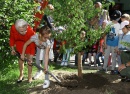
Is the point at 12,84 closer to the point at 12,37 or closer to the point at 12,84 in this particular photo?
the point at 12,84

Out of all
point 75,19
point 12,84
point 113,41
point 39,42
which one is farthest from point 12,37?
point 113,41

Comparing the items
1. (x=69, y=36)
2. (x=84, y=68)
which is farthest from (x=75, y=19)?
(x=84, y=68)

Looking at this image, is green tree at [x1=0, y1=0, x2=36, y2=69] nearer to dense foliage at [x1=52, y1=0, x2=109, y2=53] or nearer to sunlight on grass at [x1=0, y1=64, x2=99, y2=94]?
sunlight on grass at [x1=0, y1=64, x2=99, y2=94]

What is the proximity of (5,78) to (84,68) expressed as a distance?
2.61 m

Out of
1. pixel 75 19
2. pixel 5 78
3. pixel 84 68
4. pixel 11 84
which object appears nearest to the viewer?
pixel 75 19

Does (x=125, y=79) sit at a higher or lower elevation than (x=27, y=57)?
lower

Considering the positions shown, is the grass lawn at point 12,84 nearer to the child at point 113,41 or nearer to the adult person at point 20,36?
the adult person at point 20,36

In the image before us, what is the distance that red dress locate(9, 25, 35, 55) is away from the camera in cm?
588

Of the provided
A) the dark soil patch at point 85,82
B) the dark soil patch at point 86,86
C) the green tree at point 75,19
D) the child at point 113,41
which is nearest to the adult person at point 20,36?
the green tree at point 75,19

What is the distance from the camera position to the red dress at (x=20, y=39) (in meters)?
5.88

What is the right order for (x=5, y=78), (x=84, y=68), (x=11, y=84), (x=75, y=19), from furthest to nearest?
(x=84, y=68) < (x=5, y=78) < (x=11, y=84) < (x=75, y=19)

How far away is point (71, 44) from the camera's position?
5602 millimetres

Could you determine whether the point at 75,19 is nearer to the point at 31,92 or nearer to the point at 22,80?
the point at 31,92

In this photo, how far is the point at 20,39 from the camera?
19.7ft
